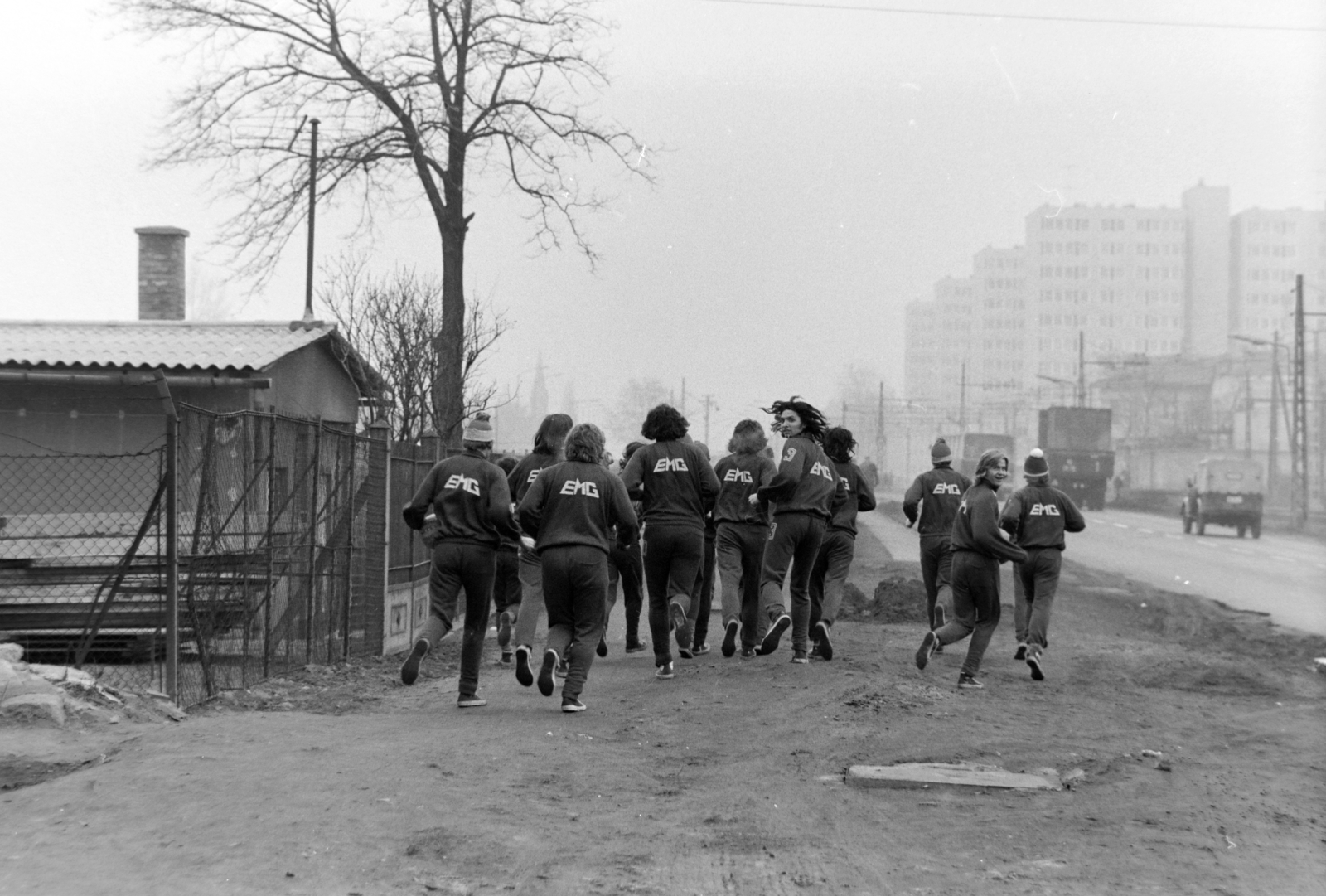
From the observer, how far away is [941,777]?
7.60m

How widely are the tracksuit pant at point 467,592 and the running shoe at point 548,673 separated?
0.53m

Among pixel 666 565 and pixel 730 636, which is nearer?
pixel 666 565

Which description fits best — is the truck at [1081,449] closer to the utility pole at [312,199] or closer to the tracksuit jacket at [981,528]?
the utility pole at [312,199]

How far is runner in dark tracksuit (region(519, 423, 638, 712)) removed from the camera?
30.8 feet

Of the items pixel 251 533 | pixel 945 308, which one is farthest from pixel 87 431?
pixel 945 308

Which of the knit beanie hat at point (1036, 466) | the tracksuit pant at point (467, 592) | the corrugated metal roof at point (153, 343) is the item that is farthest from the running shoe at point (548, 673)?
the corrugated metal roof at point (153, 343)

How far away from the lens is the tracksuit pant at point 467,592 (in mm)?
9656

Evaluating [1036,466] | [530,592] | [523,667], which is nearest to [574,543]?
[523,667]

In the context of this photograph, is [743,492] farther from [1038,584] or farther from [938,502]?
[938,502]

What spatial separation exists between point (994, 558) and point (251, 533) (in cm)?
543

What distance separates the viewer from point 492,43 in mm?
27969

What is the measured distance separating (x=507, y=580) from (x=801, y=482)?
8.61 ft

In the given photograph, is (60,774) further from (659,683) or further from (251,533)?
(659,683)

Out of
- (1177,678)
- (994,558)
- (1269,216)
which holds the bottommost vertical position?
(1177,678)
